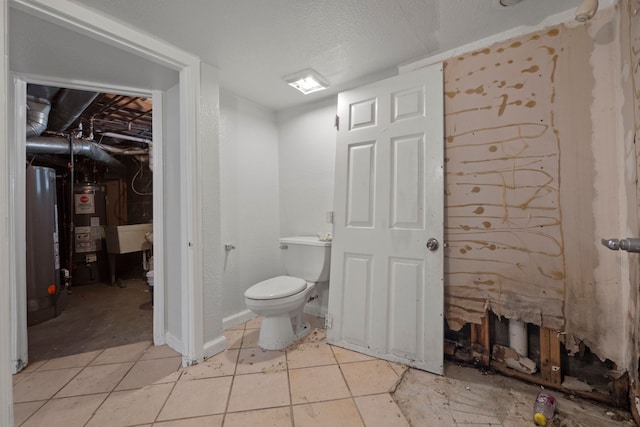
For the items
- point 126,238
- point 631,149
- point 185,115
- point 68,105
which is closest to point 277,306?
point 185,115

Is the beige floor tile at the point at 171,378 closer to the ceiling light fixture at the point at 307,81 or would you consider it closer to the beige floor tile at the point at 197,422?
the beige floor tile at the point at 197,422

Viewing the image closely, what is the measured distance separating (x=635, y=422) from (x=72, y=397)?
2777 mm

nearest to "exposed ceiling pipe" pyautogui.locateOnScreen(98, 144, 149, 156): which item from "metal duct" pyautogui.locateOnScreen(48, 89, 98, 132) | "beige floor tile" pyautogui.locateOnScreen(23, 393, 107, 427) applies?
"metal duct" pyautogui.locateOnScreen(48, 89, 98, 132)

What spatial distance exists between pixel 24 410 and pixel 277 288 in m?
1.40

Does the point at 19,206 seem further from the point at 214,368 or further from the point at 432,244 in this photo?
the point at 432,244

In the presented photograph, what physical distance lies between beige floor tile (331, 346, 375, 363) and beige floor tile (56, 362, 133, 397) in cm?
135

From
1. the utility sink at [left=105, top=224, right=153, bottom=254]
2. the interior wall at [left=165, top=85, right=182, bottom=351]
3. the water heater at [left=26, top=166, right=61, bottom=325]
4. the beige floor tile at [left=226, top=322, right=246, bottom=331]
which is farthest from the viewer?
the utility sink at [left=105, top=224, right=153, bottom=254]

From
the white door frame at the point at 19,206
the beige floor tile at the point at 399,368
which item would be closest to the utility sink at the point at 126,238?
the white door frame at the point at 19,206

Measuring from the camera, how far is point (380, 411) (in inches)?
49.4

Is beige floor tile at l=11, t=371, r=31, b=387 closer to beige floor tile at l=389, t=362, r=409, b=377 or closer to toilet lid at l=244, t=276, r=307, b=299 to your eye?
toilet lid at l=244, t=276, r=307, b=299

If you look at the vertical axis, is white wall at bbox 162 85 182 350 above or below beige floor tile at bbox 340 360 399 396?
above

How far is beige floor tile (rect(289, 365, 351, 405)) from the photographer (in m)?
1.36

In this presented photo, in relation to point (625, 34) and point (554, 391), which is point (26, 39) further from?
point (554, 391)

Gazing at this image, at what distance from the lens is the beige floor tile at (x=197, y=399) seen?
4.18 ft
